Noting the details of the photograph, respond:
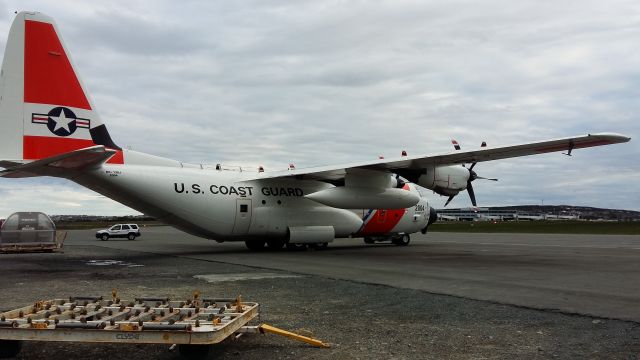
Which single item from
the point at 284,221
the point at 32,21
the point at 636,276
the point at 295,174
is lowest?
the point at 636,276

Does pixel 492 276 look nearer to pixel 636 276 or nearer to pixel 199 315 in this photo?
pixel 636 276

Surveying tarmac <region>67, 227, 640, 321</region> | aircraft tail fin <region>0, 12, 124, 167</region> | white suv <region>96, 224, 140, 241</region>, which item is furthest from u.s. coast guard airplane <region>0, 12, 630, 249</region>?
white suv <region>96, 224, 140, 241</region>

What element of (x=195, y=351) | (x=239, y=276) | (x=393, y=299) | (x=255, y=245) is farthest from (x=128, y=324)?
(x=255, y=245)

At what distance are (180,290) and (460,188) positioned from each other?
16.3 meters

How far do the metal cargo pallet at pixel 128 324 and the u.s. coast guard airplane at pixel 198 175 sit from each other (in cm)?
823

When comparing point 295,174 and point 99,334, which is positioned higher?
point 295,174

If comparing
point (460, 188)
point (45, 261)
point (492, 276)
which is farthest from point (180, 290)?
point (460, 188)

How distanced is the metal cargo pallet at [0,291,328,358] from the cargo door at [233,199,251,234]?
14.7 meters

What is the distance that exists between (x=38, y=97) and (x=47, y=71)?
0.89m

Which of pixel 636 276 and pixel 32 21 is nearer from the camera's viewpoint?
pixel 636 276

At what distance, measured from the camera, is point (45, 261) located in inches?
736

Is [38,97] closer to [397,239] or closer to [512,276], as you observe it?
[512,276]

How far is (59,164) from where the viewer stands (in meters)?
16.0

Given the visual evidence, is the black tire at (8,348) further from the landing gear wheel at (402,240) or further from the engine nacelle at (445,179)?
the landing gear wheel at (402,240)
